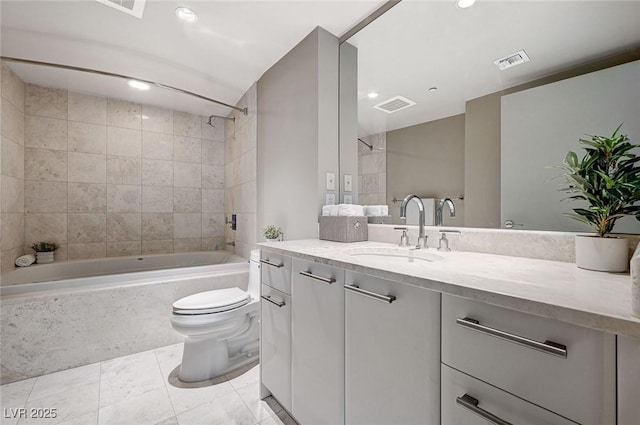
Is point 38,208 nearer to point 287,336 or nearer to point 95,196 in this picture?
point 95,196

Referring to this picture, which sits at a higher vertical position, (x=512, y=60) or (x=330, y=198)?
(x=512, y=60)

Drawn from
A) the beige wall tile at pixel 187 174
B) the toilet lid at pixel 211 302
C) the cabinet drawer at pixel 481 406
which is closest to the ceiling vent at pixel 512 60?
the cabinet drawer at pixel 481 406

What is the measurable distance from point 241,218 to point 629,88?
2.91 metres

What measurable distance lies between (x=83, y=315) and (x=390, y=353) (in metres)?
2.12

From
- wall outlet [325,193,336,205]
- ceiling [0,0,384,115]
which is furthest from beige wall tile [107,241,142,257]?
wall outlet [325,193,336,205]

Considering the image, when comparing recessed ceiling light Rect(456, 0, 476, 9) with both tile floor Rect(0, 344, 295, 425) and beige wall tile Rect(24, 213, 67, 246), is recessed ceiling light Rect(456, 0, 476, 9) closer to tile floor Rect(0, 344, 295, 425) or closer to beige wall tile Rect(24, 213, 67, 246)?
tile floor Rect(0, 344, 295, 425)

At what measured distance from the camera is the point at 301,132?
6.38 ft

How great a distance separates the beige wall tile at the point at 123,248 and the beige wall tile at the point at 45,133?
3.58ft

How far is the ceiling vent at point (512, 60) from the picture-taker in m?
1.10

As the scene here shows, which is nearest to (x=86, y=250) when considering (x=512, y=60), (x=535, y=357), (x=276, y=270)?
(x=276, y=270)

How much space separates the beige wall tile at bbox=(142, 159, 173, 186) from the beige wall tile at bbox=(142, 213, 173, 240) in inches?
15.0

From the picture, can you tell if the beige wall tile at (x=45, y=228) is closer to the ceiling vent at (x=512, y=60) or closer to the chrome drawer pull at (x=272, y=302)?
the chrome drawer pull at (x=272, y=302)

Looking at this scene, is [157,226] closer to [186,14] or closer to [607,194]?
[186,14]

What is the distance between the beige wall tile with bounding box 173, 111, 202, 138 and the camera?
10.8 ft
